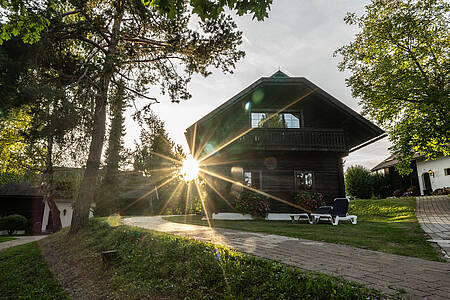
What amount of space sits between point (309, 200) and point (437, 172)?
18.9m

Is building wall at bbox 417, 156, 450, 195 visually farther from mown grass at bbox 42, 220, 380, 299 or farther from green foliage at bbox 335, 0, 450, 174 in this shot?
mown grass at bbox 42, 220, 380, 299

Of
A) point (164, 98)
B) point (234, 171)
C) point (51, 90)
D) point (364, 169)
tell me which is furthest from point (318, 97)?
point (364, 169)

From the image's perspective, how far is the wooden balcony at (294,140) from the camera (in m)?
13.8

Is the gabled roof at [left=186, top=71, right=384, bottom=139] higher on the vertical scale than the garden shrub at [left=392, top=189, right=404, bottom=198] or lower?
higher

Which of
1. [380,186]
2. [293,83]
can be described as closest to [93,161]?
[293,83]

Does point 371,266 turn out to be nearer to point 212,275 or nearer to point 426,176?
point 212,275

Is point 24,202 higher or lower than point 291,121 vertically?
lower

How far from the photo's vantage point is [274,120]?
1566 centimetres

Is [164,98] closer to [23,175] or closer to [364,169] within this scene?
[23,175]

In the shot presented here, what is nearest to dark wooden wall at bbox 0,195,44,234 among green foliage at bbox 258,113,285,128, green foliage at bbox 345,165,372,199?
green foliage at bbox 258,113,285,128

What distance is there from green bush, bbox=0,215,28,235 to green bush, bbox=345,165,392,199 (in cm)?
3015

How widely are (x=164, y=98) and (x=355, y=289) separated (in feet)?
39.6

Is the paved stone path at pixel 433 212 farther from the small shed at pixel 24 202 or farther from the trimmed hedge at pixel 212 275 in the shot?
the small shed at pixel 24 202

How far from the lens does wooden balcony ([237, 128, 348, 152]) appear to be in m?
13.8
